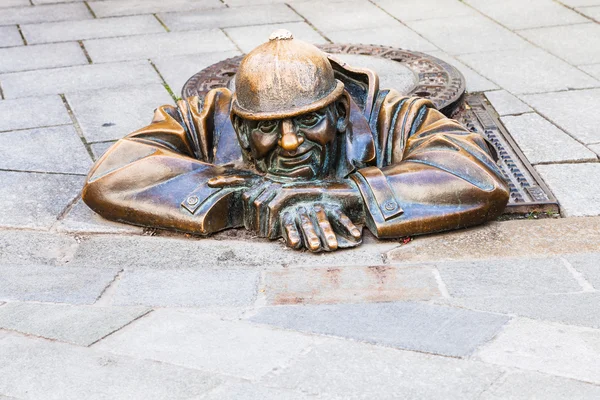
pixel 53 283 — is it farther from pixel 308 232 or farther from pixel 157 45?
pixel 157 45

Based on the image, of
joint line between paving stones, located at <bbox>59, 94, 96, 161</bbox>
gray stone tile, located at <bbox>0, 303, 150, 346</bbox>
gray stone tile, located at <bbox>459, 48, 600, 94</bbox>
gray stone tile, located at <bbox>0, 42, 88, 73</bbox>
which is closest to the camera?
gray stone tile, located at <bbox>0, 303, 150, 346</bbox>

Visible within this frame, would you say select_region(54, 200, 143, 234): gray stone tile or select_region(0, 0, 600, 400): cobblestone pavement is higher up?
select_region(0, 0, 600, 400): cobblestone pavement

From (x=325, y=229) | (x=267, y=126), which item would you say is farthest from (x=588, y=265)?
(x=267, y=126)

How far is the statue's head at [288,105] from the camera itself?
3779 millimetres

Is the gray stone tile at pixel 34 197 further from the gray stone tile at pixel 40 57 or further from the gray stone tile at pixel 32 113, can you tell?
the gray stone tile at pixel 40 57

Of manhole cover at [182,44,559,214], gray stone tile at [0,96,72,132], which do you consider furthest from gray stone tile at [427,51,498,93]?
gray stone tile at [0,96,72,132]

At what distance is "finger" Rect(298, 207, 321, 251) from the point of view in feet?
12.7

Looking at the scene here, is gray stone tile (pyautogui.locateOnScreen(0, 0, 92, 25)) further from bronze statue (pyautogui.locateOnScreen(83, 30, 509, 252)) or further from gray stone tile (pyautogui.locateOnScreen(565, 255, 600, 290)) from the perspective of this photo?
gray stone tile (pyautogui.locateOnScreen(565, 255, 600, 290))

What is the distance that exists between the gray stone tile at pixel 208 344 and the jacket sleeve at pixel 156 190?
2.29ft

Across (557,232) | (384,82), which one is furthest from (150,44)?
(557,232)

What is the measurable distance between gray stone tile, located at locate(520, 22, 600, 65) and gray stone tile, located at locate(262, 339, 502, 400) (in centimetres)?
383

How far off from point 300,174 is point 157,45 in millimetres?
3394

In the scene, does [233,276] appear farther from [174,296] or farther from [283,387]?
[283,387]

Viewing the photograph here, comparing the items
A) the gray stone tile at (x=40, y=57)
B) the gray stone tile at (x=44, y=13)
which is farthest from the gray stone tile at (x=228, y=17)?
the gray stone tile at (x=40, y=57)
